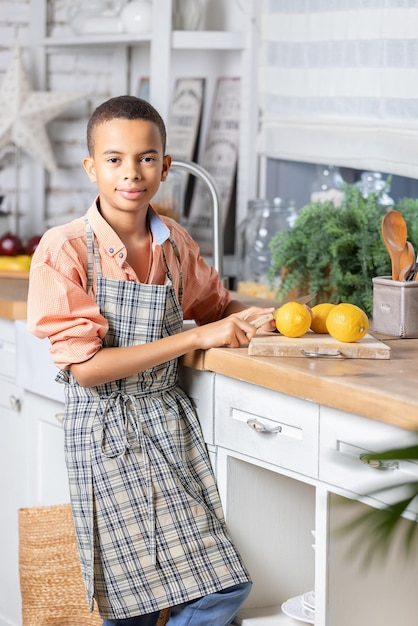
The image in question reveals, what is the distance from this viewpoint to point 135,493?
1.96 meters

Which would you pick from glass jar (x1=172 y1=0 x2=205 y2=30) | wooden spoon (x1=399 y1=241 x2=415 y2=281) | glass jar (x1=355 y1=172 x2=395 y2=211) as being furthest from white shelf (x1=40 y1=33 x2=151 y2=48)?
wooden spoon (x1=399 y1=241 x2=415 y2=281)

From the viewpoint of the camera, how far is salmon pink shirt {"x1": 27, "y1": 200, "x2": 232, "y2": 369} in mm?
1869

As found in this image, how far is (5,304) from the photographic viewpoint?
267 cm

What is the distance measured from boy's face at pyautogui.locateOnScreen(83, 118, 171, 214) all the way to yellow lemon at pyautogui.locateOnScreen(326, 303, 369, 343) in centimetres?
43

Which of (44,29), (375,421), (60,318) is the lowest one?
(375,421)

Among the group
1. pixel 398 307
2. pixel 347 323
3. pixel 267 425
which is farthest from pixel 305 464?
pixel 398 307

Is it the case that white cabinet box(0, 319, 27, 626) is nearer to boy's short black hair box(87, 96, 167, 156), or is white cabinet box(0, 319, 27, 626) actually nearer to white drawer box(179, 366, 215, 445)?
white drawer box(179, 366, 215, 445)

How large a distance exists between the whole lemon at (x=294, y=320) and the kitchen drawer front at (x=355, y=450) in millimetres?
244

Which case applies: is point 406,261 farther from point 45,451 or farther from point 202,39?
point 202,39

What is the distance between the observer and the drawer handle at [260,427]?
6.11 feet

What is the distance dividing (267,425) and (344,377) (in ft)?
0.83

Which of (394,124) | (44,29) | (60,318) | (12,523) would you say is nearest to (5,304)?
(12,523)

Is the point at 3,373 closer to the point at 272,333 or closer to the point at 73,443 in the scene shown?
the point at 73,443

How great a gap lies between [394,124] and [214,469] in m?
1.15
